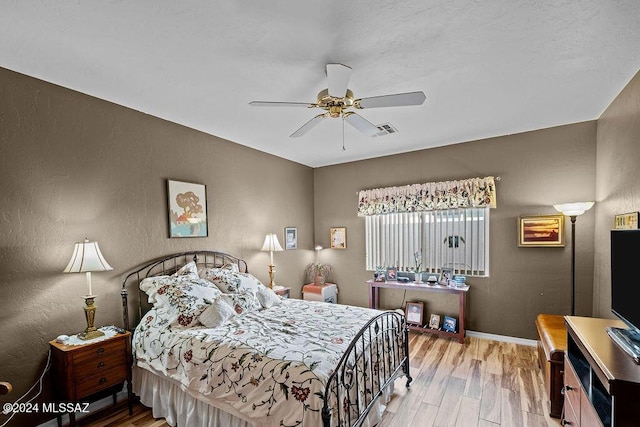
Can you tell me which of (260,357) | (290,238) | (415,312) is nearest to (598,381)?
(260,357)

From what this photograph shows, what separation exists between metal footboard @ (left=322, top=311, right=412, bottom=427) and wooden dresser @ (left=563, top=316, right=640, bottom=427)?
122 cm

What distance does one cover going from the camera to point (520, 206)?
378 centimetres

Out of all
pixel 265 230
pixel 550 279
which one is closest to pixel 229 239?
pixel 265 230

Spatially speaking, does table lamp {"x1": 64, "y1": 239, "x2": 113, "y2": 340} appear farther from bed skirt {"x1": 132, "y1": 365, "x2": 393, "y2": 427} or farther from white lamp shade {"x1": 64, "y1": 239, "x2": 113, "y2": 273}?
bed skirt {"x1": 132, "y1": 365, "x2": 393, "y2": 427}

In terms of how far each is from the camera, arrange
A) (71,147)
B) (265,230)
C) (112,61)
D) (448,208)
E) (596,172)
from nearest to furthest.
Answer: (112,61) → (71,147) → (596,172) → (448,208) → (265,230)

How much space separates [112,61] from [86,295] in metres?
1.92

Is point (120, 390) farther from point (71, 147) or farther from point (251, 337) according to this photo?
point (71, 147)

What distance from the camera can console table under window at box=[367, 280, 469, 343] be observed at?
3848 millimetres

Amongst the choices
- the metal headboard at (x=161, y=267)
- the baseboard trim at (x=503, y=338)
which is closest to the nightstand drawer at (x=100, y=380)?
the metal headboard at (x=161, y=267)

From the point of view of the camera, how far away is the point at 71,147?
2.51 meters

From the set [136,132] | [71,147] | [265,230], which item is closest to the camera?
[71,147]

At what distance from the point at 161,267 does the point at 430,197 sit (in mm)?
3638

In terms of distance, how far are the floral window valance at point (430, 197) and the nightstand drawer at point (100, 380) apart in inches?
148

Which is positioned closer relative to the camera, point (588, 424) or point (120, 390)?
point (588, 424)
